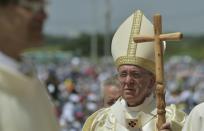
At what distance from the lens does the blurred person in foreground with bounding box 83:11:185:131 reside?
4.54 metres

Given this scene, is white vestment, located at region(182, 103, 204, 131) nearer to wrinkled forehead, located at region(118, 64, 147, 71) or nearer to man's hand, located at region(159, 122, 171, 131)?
man's hand, located at region(159, 122, 171, 131)

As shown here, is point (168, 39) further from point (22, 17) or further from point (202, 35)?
point (202, 35)

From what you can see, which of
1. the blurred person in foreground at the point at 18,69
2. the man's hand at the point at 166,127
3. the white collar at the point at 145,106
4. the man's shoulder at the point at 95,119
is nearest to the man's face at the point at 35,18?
the blurred person in foreground at the point at 18,69

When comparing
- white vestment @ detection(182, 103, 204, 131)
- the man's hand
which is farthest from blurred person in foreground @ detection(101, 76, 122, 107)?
white vestment @ detection(182, 103, 204, 131)

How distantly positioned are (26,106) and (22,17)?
28 cm

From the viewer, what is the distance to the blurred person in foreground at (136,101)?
4543 millimetres

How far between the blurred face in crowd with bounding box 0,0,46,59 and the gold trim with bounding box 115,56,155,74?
7.77ft

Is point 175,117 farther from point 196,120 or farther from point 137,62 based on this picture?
point 196,120

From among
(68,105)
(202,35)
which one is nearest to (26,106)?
(68,105)

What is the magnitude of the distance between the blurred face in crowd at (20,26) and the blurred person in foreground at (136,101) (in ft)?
6.98

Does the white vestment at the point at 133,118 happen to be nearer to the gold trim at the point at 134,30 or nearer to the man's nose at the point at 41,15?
the gold trim at the point at 134,30

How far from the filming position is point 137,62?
480 centimetres

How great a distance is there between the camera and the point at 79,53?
280 ft

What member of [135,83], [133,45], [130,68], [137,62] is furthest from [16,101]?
[133,45]
